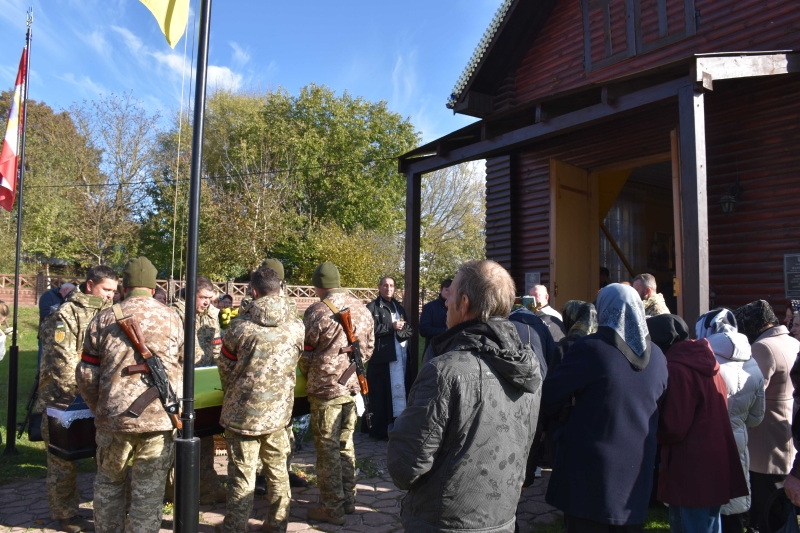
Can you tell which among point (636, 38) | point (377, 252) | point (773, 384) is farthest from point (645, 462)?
point (377, 252)

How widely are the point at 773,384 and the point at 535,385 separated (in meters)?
2.86

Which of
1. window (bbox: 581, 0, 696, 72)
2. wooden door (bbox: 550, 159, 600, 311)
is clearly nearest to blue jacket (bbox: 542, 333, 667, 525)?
wooden door (bbox: 550, 159, 600, 311)

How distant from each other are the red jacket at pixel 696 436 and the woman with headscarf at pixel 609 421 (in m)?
0.25

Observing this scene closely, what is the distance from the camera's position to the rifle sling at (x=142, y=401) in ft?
12.0

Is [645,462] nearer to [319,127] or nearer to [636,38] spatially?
[636,38]

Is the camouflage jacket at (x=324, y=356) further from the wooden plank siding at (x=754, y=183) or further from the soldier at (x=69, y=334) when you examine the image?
the wooden plank siding at (x=754, y=183)

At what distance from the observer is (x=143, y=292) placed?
3965mm

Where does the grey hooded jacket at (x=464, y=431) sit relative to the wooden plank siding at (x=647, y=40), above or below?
below

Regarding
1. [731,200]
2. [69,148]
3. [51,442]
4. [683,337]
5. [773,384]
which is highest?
[69,148]

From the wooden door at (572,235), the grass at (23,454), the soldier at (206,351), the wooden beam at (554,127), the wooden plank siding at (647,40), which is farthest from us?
the wooden door at (572,235)

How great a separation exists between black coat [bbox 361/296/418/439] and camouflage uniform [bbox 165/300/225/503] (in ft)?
6.33

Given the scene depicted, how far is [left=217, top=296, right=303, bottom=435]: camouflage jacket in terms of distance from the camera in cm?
402

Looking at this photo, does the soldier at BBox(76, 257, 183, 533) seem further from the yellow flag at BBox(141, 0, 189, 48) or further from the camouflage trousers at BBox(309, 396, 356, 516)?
the yellow flag at BBox(141, 0, 189, 48)

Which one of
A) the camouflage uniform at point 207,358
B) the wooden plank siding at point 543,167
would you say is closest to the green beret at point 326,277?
the camouflage uniform at point 207,358
